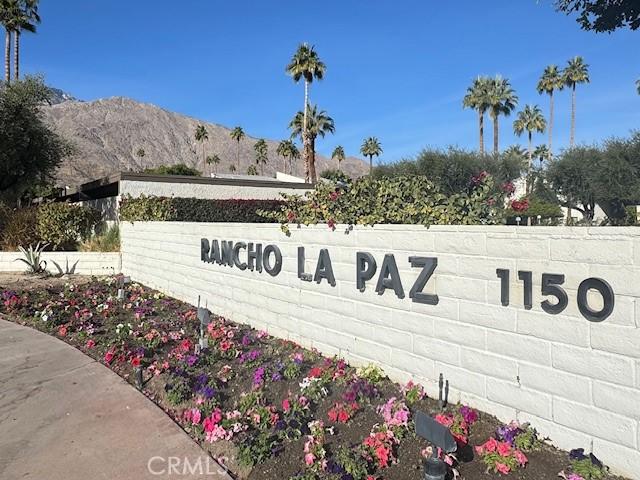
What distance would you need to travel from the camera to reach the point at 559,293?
3477 mm

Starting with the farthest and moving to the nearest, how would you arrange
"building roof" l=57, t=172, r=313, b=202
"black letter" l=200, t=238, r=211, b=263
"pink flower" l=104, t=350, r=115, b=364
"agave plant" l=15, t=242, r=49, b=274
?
"building roof" l=57, t=172, r=313, b=202 → "agave plant" l=15, t=242, r=49, b=274 → "black letter" l=200, t=238, r=211, b=263 → "pink flower" l=104, t=350, r=115, b=364

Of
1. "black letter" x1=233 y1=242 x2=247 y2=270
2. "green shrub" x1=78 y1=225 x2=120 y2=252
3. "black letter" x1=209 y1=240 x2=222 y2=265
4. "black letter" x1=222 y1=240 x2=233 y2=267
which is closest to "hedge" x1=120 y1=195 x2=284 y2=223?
"green shrub" x1=78 y1=225 x2=120 y2=252

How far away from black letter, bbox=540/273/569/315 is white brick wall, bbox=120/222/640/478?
3 cm

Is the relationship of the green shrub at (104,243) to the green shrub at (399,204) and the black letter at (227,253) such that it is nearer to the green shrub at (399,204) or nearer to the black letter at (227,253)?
the black letter at (227,253)

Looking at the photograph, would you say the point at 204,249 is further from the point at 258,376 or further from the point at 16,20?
the point at 16,20

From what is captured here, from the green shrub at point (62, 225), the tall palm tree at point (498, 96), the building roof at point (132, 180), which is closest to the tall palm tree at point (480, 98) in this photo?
the tall palm tree at point (498, 96)

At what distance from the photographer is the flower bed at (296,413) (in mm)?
3391

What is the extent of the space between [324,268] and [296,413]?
183 cm

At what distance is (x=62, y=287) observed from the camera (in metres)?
11.4

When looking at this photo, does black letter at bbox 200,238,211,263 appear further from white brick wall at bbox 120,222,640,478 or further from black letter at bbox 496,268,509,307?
black letter at bbox 496,268,509,307

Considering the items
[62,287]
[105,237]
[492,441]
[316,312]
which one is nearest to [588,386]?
[492,441]

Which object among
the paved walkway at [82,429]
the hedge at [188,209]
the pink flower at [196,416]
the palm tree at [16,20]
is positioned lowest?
the paved walkway at [82,429]

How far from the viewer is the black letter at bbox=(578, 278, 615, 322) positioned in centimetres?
321

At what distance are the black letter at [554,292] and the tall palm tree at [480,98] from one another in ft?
189
